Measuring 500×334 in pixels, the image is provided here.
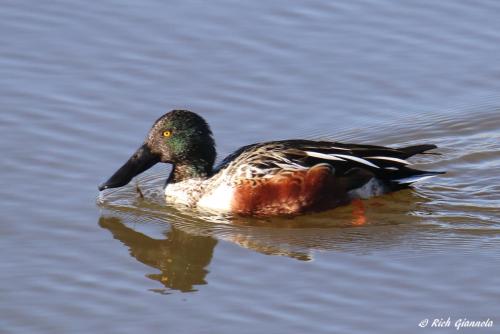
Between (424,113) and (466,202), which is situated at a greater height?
(424,113)

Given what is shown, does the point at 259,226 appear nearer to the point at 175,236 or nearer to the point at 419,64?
the point at 175,236

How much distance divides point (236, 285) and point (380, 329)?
1.27 meters

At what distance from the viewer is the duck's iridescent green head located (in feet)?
38.8

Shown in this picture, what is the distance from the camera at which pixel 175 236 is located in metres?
11.0

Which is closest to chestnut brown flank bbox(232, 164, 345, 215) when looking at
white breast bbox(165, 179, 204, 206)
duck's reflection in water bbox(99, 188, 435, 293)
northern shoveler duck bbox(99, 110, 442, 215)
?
northern shoveler duck bbox(99, 110, 442, 215)

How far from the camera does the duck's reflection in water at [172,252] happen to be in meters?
10.0

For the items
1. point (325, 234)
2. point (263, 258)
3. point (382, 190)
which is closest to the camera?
point (263, 258)

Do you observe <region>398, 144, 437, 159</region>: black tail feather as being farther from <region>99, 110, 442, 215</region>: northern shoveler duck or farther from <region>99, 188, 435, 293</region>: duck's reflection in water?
<region>99, 188, 435, 293</region>: duck's reflection in water

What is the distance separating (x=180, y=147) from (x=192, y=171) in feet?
0.83

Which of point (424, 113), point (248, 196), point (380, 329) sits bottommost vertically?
point (380, 329)

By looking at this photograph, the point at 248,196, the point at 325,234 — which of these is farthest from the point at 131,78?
the point at 325,234

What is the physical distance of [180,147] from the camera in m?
11.9

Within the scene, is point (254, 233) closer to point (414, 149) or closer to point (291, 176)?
point (291, 176)

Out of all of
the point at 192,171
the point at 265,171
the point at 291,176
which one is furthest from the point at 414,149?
the point at 192,171
